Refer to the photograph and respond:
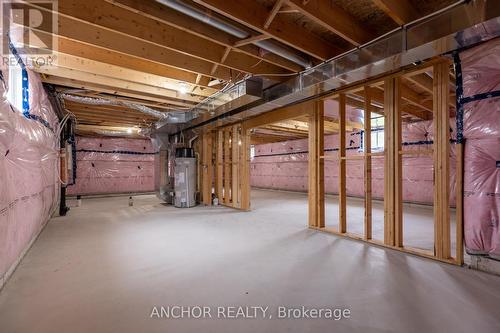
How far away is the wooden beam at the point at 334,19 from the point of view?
2.08 m

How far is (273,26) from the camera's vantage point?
239 centimetres

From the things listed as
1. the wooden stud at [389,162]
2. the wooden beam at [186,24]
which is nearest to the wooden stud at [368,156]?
the wooden stud at [389,162]

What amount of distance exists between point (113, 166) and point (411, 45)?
9.22 m

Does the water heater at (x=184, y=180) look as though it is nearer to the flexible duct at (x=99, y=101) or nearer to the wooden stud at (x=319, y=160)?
the flexible duct at (x=99, y=101)

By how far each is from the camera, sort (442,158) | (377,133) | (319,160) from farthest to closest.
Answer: (377,133) → (319,160) → (442,158)

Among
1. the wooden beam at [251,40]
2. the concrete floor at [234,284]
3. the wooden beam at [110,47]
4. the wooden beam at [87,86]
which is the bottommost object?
the concrete floor at [234,284]

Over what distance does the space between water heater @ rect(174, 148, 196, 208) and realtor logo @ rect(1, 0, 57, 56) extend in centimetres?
354

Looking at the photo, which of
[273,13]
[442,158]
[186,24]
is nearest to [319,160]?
[442,158]

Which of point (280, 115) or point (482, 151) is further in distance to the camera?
point (280, 115)

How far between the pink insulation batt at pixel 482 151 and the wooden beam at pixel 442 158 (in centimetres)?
17

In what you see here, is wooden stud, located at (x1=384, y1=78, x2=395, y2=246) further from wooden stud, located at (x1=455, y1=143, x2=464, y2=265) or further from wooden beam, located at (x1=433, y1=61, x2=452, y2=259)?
wooden stud, located at (x1=455, y1=143, x2=464, y2=265)

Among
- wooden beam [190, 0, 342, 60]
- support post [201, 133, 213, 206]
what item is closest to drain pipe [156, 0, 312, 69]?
wooden beam [190, 0, 342, 60]

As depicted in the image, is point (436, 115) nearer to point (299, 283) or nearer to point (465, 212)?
point (465, 212)

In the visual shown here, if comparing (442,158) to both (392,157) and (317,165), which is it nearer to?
(392,157)
